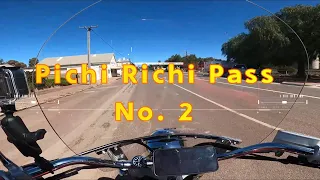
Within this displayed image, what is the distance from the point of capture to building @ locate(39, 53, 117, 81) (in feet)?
5.67

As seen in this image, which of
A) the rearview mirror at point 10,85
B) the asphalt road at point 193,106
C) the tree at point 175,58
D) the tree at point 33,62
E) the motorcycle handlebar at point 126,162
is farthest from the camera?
the asphalt road at point 193,106

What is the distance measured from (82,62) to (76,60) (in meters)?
0.05

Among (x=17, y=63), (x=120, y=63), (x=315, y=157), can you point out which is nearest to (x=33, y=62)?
(x=17, y=63)

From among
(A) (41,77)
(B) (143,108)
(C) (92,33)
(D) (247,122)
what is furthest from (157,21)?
(D) (247,122)

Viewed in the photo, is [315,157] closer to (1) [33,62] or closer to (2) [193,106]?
(2) [193,106]

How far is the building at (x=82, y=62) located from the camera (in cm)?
173

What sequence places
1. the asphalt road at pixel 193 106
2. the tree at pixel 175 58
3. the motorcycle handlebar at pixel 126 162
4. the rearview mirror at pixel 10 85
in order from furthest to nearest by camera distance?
the asphalt road at pixel 193 106 < the tree at pixel 175 58 < the motorcycle handlebar at pixel 126 162 < the rearview mirror at pixel 10 85

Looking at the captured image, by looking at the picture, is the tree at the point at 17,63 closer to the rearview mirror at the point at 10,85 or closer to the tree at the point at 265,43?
the rearview mirror at the point at 10,85

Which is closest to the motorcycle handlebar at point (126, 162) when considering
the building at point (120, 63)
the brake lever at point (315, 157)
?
the brake lever at point (315, 157)

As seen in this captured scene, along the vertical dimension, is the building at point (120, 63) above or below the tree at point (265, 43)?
below

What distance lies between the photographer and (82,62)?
1779 mm

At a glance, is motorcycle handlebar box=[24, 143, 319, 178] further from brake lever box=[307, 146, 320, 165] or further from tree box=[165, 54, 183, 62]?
tree box=[165, 54, 183, 62]

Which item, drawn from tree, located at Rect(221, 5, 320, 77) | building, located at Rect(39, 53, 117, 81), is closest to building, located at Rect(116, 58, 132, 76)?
building, located at Rect(39, 53, 117, 81)

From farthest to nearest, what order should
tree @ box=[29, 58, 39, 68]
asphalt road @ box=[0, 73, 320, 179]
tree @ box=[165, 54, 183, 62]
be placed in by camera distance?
asphalt road @ box=[0, 73, 320, 179], tree @ box=[165, 54, 183, 62], tree @ box=[29, 58, 39, 68]
